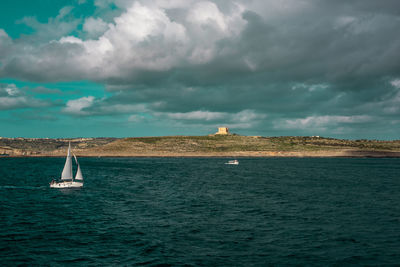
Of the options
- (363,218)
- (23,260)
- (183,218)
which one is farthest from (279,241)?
(23,260)

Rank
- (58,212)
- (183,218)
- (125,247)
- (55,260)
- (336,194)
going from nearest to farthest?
(55,260)
(125,247)
(183,218)
(58,212)
(336,194)

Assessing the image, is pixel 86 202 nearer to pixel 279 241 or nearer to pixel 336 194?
pixel 279 241

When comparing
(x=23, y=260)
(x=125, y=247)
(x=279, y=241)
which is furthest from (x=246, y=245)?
(x=23, y=260)

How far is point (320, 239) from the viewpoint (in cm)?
2742

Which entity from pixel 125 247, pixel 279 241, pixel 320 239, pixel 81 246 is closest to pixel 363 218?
pixel 320 239

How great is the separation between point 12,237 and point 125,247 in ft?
35.0

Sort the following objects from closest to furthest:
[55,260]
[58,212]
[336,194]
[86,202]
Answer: [55,260]
[58,212]
[86,202]
[336,194]

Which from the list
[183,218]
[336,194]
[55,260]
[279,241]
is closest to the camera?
[55,260]

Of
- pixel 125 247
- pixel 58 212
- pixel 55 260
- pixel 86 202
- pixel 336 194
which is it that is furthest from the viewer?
pixel 336 194

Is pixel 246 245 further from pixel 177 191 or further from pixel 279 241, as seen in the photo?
pixel 177 191

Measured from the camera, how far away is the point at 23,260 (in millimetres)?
22328

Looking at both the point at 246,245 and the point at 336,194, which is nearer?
the point at 246,245

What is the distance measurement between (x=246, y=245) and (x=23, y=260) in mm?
15718

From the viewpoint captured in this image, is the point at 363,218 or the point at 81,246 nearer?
the point at 81,246
